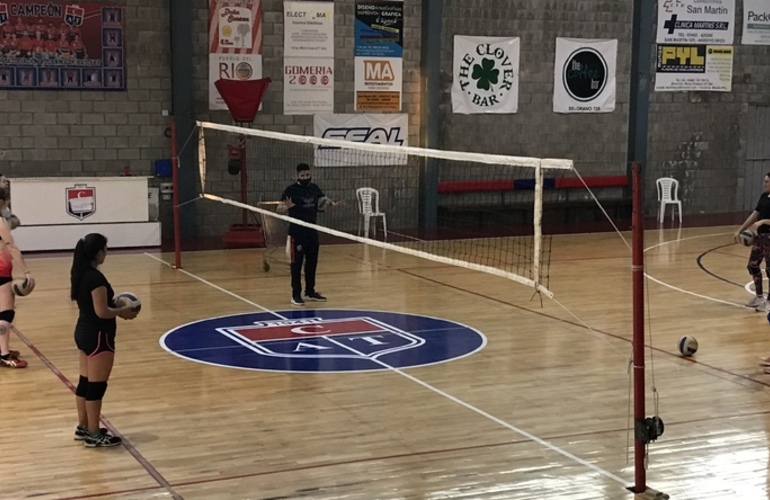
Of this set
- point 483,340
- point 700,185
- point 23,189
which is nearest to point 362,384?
point 483,340

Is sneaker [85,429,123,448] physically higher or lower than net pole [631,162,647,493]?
lower

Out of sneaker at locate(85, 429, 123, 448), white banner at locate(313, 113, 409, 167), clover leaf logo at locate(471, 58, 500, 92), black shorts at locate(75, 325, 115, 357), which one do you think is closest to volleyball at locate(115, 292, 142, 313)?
black shorts at locate(75, 325, 115, 357)

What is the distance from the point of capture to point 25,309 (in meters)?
13.6

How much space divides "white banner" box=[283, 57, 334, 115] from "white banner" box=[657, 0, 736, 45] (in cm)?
832

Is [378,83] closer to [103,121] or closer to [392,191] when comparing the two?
[392,191]

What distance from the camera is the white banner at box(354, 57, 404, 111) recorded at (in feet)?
70.8

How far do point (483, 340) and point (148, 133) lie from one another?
33.6ft

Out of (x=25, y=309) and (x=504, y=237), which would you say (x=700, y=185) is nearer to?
(x=504, y=237)

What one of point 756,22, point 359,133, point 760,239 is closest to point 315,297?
point 760,239

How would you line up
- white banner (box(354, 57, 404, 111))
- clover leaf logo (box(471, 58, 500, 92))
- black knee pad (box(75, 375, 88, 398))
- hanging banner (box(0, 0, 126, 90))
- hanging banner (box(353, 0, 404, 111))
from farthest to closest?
clover leaf logo (box(471, 58, 500, 92)) < white banner (box(354, 57, 404, 111)) < hanging banner (box(353, 0, 404, 111)) < hanging banner (box(0, 0, 126, 90)) < black knee pad (box(75, 375, 88, 398))

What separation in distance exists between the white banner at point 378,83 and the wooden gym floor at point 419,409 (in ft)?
24.4

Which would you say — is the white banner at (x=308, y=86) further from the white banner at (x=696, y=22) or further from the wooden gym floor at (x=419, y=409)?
the white banner at (x=696, y=22)

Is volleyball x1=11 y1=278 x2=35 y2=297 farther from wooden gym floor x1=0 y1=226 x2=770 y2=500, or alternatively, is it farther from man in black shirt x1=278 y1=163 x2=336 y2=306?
man in black shirt x1=278 y1=163 x2=336 y2=306

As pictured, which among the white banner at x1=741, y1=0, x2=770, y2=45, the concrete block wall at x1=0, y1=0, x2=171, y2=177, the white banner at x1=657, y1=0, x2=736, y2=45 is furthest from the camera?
the white banner at x1=741, y1=0, x2=770, y2=45
